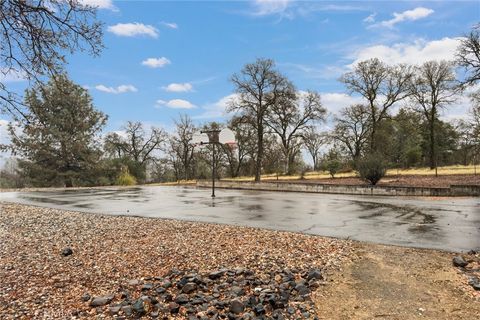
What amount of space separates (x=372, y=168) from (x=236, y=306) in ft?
54.0

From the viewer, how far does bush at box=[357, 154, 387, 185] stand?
1889cm

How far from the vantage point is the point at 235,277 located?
4.84 meters

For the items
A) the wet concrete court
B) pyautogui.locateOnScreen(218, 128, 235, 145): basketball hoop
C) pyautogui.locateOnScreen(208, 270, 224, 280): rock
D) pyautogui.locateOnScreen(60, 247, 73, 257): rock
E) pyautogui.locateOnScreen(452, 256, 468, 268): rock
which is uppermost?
pyautogui.locateOnScreen(218, 128, 235, 145): basketball hoop

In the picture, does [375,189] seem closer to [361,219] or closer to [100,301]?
[361,219]

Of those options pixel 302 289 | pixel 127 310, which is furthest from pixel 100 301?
pixel 302 289

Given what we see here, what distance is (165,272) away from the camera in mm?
5129

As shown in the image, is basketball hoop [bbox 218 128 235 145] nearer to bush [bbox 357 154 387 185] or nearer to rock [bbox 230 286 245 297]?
bush [bbox 357 154 387 185]

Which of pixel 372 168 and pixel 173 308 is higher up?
pixel 372 168

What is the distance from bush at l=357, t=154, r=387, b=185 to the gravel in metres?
13.4

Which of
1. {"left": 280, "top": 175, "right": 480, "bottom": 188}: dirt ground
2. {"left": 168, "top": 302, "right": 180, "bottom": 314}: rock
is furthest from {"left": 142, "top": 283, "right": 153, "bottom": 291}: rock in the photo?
{"left": 280, "top": 175, "right": 480, "bottom": 188}: dirt ground

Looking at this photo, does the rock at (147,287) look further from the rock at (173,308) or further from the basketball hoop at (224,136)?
the basketball hoop at (224,136)

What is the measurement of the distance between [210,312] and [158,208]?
7467 millimetres

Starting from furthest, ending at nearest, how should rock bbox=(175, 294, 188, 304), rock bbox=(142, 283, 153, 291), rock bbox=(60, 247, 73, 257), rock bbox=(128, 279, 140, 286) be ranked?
rock bbox=(60, 247, 73, 257) < rock bbox=(128, 279, 140, 286) < rock bbox=(142, 283, 153, 291) < rock bbox=(175, 294, 188, 304)

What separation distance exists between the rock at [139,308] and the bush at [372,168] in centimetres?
1667
